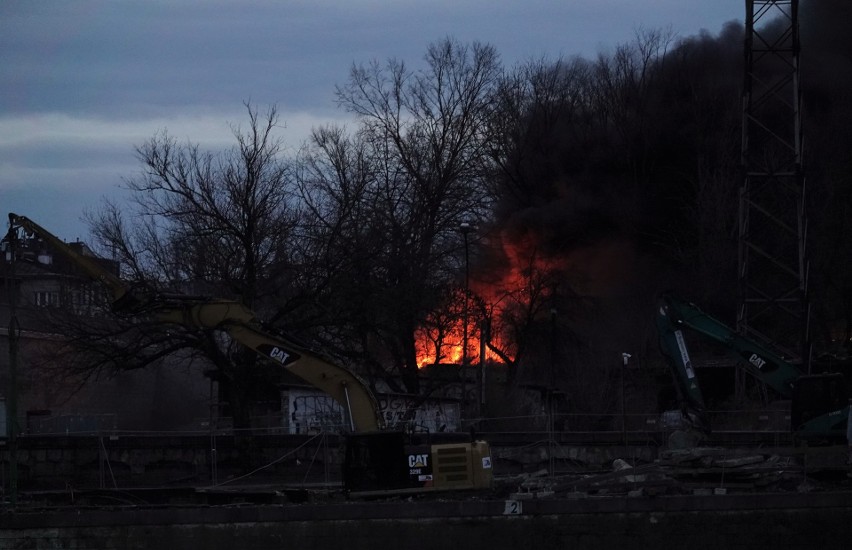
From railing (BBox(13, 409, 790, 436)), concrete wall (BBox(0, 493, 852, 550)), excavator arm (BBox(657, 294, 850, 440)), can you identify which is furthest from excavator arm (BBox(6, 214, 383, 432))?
railing (BBox(13, 409, 790, 436))

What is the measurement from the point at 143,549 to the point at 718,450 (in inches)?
477

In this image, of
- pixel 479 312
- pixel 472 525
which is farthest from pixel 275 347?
pixel 479 312

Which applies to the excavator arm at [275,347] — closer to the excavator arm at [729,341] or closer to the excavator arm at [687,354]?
the excavator arm at [687,354]

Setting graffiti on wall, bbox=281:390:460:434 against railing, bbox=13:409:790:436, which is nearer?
railing, bbox=13:409:790:436

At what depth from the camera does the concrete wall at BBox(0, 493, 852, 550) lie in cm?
2131

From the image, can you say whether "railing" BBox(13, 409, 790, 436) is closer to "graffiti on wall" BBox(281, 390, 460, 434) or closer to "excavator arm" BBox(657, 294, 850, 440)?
"graffiti on wall" BBox(281, 390, 460, 434)

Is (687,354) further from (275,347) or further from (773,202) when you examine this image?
(773,202)

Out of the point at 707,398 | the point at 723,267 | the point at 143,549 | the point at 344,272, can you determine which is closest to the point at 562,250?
the point at 723,267

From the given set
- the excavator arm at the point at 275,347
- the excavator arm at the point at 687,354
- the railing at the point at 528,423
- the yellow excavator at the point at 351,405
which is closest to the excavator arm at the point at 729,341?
the excavator arm at the point at 687,354

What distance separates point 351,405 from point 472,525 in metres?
3.50

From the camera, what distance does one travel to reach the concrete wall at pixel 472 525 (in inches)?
839

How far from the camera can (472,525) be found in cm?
2142

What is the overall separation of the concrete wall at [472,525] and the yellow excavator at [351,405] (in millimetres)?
850

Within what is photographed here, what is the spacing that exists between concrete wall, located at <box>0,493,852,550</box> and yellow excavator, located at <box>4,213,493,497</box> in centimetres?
85
